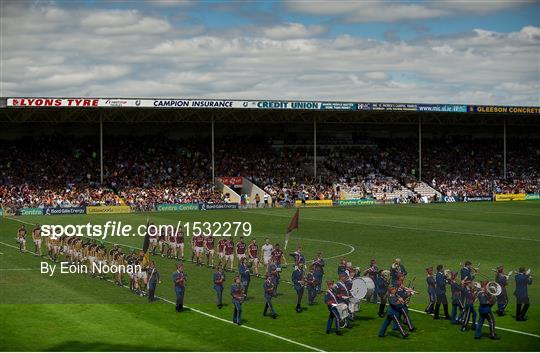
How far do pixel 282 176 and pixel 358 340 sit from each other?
170 feet

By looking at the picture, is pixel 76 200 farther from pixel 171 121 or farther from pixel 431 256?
pixel 431 256

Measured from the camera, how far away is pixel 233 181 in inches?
2736

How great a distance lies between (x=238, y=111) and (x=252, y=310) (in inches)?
1901

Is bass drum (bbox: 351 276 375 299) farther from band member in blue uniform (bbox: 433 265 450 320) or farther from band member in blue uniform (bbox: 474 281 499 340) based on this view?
band member in blue uniform (bbox: 474 281 499 340)

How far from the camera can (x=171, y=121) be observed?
234 feet

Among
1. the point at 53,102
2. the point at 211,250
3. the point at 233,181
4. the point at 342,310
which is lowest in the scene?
the point at 342,310

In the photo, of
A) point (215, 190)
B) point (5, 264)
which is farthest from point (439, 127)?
point (5, 264)

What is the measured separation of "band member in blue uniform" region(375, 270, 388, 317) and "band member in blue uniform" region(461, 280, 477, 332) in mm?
2535

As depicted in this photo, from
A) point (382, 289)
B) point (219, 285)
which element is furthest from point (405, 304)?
point (219, 285)

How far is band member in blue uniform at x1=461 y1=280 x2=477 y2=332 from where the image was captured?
68.2 ft

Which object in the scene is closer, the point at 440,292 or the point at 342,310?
the point at 342,310

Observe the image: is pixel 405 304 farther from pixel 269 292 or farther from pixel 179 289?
pixel 179 289

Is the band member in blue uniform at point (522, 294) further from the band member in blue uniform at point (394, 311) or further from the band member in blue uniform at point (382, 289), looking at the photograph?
the band member in blue uniform at point (394, 311)

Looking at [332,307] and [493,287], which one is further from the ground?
[493,287]
